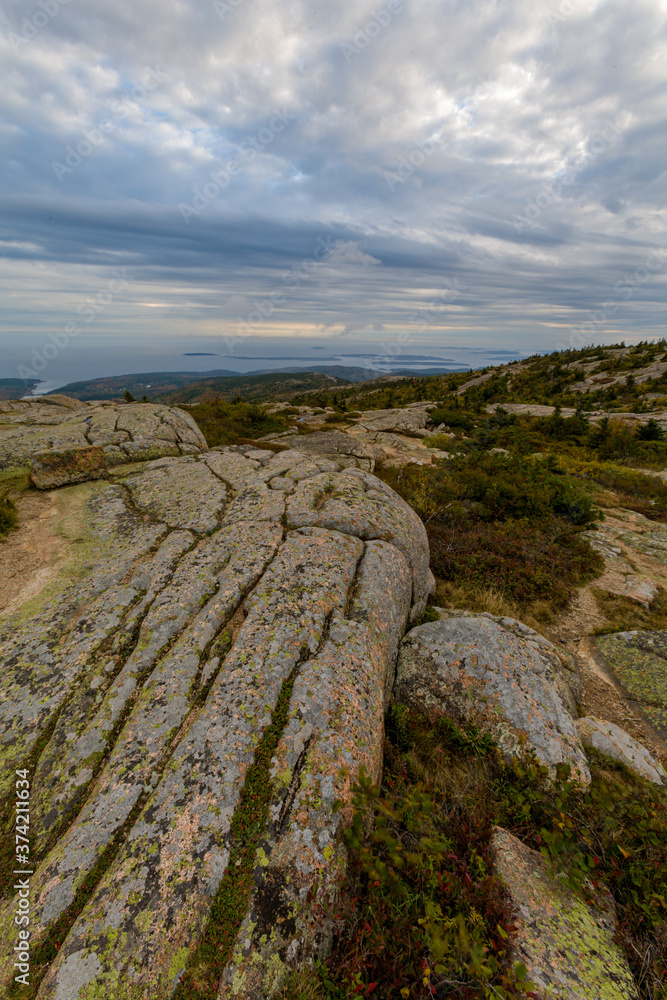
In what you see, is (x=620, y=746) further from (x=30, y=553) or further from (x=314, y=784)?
(x=30, y=553)

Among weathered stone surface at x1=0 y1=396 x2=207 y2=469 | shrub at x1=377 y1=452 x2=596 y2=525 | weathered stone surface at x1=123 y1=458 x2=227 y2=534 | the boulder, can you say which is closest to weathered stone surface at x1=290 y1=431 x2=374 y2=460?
the boulder

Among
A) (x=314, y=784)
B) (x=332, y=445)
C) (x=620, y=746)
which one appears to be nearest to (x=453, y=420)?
(x=332, y=445)

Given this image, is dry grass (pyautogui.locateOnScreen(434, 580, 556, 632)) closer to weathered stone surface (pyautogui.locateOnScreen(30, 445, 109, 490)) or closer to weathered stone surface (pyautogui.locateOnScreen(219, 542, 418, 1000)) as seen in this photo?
weathered stone surface (pyautogui.locateOnScreen(219, 542, 418, 1000))

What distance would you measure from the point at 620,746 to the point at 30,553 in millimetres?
11998

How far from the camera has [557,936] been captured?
395 centimetres

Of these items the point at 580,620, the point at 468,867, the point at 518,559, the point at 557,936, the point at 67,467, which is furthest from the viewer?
the point at 518,559

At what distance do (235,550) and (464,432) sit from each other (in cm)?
3307

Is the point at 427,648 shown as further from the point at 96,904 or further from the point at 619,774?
the point at 96,904

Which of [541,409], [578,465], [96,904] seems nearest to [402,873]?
[96,904]

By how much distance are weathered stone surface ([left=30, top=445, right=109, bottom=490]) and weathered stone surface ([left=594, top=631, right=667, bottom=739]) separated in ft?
48.1

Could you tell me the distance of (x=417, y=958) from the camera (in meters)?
3.63

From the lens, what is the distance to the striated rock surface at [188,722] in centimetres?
361

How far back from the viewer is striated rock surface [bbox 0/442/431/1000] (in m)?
3.61

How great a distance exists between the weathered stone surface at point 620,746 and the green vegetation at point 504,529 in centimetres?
376
